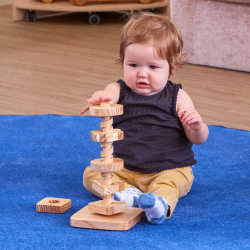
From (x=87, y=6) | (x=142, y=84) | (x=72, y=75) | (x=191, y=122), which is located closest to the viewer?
(x=191, y=122)

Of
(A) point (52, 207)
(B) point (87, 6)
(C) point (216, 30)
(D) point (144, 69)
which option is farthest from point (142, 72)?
(B) point (87, 6)

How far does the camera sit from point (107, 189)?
0.85 m

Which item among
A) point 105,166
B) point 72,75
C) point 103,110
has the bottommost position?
point 72,75

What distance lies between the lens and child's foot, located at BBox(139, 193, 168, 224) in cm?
82

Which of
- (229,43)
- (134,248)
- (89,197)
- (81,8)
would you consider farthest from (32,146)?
(81,8)

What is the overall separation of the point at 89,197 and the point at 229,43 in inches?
56.6

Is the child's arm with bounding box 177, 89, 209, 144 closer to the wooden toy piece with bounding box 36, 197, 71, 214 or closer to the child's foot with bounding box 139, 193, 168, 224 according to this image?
the child's foot with bounding box 139, 193, 168, 224

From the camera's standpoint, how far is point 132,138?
1.04m

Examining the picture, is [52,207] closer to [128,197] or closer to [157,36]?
[128,197]

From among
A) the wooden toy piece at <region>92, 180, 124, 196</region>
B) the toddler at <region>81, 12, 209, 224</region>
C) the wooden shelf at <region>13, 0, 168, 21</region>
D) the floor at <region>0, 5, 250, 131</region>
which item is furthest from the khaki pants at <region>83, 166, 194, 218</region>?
the wooden shelf at <region>13, 0, 168, 21</region>

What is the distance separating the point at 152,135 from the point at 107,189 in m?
0.23

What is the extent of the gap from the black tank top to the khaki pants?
14mm

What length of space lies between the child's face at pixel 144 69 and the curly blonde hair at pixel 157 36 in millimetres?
13

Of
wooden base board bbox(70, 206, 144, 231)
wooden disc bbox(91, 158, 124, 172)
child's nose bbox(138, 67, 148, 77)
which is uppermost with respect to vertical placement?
child's nose bbox(138, 67, 148, 77)
